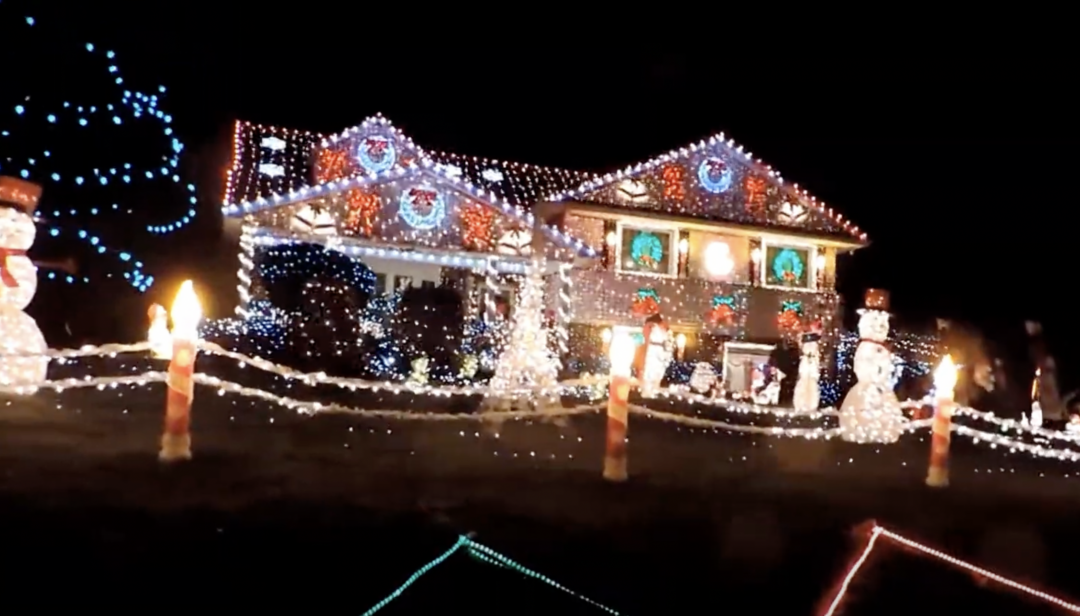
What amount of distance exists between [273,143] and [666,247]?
10401mm

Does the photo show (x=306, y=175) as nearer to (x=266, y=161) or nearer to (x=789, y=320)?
(x=266, y=161)

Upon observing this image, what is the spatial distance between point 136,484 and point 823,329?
76.5ft

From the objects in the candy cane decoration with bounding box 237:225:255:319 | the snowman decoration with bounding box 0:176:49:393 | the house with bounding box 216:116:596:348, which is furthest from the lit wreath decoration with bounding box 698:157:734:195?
the snowman decoration with bounding box 0:176:49:393

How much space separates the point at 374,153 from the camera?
2534 cm

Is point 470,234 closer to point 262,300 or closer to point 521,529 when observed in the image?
point 262,300

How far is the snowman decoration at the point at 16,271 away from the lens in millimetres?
11883

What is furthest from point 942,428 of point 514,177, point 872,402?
point 514,177

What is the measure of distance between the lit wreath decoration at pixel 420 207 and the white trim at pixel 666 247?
5.58m

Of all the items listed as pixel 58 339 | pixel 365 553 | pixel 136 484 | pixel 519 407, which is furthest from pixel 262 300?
pixel 365 553

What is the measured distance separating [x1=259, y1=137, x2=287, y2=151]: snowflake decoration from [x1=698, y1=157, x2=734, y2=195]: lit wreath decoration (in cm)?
1075

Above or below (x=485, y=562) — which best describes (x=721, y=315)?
above

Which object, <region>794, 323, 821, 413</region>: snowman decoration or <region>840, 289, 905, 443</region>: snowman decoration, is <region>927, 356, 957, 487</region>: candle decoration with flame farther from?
<region>794, 323, 821, 413</region>: snowman decoration

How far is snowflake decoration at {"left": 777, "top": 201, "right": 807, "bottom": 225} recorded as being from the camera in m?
28.3

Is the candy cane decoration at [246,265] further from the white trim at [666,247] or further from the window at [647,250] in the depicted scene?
the window at [647,250]
